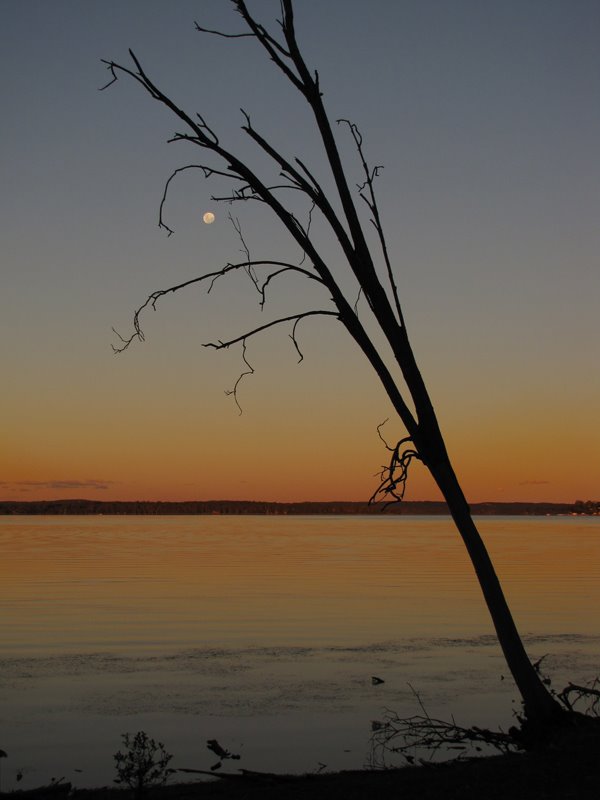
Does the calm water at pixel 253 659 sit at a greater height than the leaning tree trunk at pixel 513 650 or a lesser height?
lesser

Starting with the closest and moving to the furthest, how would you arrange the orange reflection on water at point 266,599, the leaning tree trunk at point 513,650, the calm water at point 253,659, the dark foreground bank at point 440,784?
the dark foreground bank at point 440,784 < the leaning tree trunk at point 513,650 < the calm water at point 253,659 < the orange reflection on water at point 266,599

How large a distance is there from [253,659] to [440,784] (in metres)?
11.1

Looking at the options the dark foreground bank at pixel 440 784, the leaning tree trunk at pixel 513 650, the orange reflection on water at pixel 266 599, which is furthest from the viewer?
the orange reflection on water at pixel 266 599

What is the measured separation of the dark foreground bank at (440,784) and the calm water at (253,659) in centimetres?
193

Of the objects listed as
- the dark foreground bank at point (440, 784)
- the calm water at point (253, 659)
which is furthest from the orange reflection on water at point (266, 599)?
the dark foreground bank at point (440, 784)

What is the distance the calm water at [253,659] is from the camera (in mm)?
13109

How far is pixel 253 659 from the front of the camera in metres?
19.3

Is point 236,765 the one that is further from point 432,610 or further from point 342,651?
point 432,610

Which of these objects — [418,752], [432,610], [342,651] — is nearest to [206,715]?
[418,752]

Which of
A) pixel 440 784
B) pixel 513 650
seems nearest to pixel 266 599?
pixel 513 650

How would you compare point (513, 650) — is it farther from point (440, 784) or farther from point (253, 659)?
point (253, 659)

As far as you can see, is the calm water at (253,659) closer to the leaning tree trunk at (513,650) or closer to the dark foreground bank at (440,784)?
the dark foreground bank at (440,784)

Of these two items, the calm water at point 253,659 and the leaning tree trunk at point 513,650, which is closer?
the leaning tree trunk at point 513,650

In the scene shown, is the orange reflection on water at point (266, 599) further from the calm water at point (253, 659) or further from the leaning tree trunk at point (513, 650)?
the leaning tree trunk at point (513, 650)
